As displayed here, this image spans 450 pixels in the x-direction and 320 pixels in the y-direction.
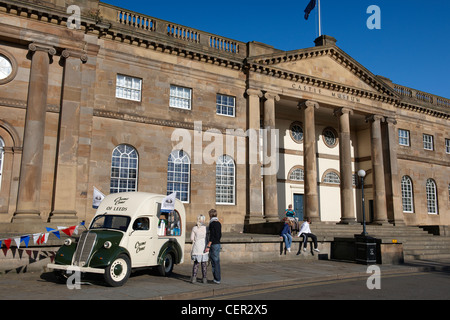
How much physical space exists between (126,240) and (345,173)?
18538 mm

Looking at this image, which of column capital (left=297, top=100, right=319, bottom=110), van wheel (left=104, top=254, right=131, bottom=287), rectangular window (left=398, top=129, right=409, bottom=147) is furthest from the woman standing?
rectangular window (left=398, top=129, right=409, bottom=147)

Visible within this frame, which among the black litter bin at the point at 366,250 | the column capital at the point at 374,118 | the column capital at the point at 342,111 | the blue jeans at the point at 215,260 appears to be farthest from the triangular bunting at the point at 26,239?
the column capital at the point at 374,118

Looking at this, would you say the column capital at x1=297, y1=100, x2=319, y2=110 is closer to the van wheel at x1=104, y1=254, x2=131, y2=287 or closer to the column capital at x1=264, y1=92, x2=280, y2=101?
the column capital at x1=264, y1=92, x2=280, y2=101

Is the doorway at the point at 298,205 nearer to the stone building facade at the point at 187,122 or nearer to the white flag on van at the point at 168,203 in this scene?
the stone building facade at the point at 187,122

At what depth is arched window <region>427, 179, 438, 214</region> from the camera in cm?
3139

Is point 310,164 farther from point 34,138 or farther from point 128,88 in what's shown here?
point 34,138

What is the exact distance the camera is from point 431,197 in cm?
3175

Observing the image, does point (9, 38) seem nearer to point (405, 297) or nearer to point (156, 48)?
point (156, 48)

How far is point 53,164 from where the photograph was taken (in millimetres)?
17875

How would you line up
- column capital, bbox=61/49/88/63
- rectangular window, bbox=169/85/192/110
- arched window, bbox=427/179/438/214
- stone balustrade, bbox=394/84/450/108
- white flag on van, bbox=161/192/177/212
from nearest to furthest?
white flag on van, bbox=161/192/177/212 < column capital, bbox=61/49/88/63 < rectangular window, bbox=169/85/192/110 < stone balustrade, bbox=394/84/450/108 < arched window, bbox=427/179/438/214

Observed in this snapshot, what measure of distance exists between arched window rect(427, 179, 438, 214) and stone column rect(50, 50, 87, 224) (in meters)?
27.0

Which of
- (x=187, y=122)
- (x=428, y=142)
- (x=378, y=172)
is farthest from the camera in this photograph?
(x=428, y=142)

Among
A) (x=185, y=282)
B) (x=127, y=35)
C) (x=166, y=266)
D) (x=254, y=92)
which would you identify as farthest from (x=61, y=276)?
(x=254, y=92)
